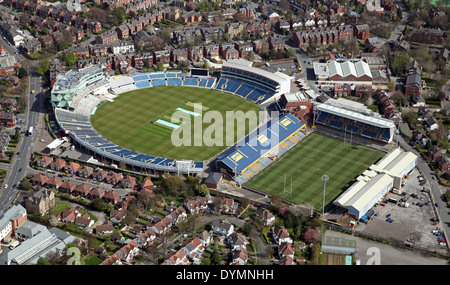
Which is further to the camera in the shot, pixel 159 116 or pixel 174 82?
pixel 174 82

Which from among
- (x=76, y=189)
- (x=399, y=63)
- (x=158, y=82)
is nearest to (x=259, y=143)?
(x=76, y=189)

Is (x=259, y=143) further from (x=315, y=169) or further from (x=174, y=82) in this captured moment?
(x=174, y=82)

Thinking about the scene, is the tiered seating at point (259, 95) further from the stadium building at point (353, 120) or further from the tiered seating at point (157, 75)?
the tiered seating at point (157, 75)

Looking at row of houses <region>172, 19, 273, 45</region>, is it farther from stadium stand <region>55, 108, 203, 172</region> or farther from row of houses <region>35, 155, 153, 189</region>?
row of houses <region>35, 155, 153, 189</region>

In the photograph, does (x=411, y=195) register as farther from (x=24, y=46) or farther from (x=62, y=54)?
(x=24, y=46)

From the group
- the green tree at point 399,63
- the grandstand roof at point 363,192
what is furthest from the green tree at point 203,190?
the green tree at point 399,63

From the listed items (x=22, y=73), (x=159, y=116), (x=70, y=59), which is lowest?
(x=159, y=116)
